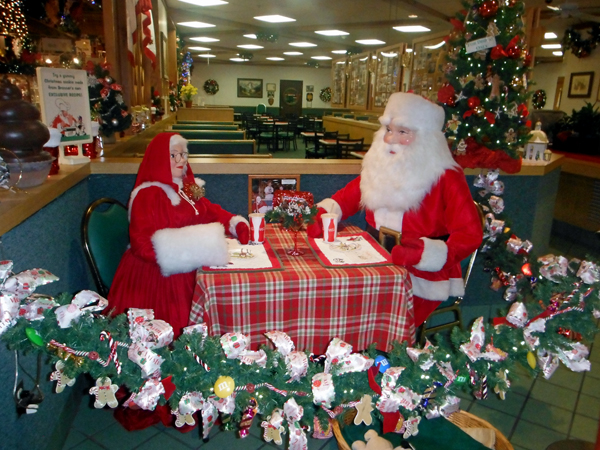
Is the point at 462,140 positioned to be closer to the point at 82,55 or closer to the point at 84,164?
the point at 84,164

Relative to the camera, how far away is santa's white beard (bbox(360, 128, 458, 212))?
2090 millimetres

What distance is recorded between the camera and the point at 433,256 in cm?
192

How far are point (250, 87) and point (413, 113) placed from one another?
18335 millimetres

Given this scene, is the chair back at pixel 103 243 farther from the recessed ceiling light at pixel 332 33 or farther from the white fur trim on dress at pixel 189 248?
the recessed ceiling light at pixel 332 33

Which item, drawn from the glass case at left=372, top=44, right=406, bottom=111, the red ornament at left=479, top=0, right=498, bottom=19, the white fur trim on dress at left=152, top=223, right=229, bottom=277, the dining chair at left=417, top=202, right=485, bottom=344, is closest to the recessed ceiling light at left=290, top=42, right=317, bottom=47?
the glass case at left=372, top=44, right=406, bottom=111

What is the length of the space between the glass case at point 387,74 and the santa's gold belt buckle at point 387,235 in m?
5.20

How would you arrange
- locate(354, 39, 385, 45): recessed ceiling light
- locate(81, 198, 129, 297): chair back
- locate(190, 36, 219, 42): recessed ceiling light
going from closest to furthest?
locate(81, 198, 129, 297): chair back → locate(354, 39, 385, 45): recessed ceiling light → locate(190, 36, 219, 42): recessed ceiling light

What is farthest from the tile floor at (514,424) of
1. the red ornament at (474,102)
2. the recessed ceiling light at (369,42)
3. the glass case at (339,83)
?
the recessed ceiling light at (369,42)

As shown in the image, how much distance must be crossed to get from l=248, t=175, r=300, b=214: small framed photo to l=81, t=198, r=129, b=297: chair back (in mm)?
791

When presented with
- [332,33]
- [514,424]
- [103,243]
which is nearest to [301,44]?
[332,33]

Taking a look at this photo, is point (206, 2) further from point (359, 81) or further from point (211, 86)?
point (211, 86)

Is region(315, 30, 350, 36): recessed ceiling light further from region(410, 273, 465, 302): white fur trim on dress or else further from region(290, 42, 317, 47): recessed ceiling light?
region(410, 273, 465, 302): white fur trim on dress

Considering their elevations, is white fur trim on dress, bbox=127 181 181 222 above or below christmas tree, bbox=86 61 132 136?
below

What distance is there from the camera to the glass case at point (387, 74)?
22.7ft
